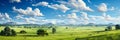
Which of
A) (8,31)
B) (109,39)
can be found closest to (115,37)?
A: (109,39)

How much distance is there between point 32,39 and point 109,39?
56.4 feet

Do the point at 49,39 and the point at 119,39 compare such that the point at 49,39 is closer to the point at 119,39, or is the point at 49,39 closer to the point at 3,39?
the point at 3,39

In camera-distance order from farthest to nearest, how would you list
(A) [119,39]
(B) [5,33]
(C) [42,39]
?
(B) [5,33] < (C) [42,39] < (A) [119,39]

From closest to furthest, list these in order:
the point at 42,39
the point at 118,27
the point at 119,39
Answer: the point at 119,39
the point at 42,39
the point at 118,27

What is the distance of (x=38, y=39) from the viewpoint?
4831 centimetres

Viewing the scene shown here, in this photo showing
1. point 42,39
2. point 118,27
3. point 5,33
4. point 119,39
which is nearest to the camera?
point 119,39

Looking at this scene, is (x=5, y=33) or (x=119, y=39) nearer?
(x=119, y=39)

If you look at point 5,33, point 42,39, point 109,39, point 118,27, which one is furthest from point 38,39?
point 118,27

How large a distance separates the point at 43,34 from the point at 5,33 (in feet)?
32.7

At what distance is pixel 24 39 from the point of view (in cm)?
4812

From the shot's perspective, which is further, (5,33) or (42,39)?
(5,33)

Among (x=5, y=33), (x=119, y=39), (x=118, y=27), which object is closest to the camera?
(x=119, y=39)

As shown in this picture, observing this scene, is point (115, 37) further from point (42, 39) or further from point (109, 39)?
point (42, 39)

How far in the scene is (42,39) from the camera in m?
48.1
